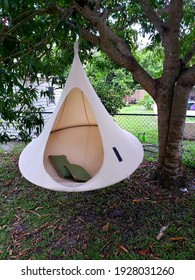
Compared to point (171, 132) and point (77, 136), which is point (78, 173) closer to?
Result: point (77, 136)

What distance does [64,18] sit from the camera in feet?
3.92

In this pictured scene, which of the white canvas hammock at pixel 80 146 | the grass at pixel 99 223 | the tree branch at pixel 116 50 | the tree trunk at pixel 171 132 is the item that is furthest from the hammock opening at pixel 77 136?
the tree trunk at pixel 171 132

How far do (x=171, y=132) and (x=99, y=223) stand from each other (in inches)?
41.8

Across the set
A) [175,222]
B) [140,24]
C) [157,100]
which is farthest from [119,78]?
[175,222]

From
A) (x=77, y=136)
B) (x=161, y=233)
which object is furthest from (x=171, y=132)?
(x=77, y=136)

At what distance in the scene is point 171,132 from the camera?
2010 mm

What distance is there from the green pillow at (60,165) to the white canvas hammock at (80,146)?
26 mm

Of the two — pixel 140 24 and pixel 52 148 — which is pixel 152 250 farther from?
pixel 140 24

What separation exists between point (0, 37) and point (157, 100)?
4.60 ft

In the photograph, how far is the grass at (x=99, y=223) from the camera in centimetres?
151

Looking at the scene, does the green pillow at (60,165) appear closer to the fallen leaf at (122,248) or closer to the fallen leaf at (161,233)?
the fallen leaf at (122,248)

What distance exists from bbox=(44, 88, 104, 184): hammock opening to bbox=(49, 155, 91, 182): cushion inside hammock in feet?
0.24

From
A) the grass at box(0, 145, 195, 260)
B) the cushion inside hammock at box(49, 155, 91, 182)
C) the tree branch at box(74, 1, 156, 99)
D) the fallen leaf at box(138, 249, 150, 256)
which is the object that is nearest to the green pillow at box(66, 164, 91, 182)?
the cushion inside hammock at box(49, 155, 91, 182)

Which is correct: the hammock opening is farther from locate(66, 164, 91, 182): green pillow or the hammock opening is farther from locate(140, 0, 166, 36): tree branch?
locate(140, 0, 166, 36): tree branch
